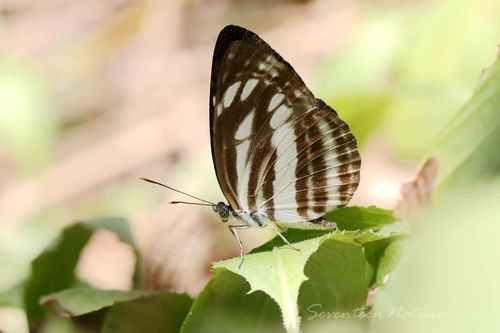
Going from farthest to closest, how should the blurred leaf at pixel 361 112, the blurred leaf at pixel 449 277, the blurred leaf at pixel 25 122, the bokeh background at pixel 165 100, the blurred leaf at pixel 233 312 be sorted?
the blurred leaf at pixel 25 122
the bokeh background at pixel 165 100
the blurred leaf at pixel 361 112
the blurred leaf at pixel 233 312
the blurred leaf at pixel 449 277

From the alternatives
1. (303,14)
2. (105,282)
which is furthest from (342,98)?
(303,14)

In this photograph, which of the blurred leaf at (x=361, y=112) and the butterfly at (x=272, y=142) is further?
the blurred leaf at (x=361, y=112)

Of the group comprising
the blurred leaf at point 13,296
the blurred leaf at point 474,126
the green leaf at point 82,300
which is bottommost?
the green leaf at point 82,300

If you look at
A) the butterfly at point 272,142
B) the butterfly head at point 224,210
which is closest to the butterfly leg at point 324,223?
the butterfly at point 272,142

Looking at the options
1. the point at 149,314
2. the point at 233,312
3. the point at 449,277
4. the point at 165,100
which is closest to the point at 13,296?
the point at 149,314

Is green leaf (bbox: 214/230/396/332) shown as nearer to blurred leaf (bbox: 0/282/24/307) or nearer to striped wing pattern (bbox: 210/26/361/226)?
striped wing pattern (bbox: 210/26/361/226)

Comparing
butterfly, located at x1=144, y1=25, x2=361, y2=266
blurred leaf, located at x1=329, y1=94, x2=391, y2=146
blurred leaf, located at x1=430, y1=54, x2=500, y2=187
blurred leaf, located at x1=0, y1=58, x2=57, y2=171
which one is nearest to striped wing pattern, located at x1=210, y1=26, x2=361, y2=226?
butterfly, located at x1=144, y1=25, x2=361, y2=266

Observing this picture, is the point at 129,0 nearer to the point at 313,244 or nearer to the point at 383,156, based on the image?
the point at 383,156

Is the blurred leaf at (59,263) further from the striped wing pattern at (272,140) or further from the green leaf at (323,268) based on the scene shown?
the green leaf at (323,268)
